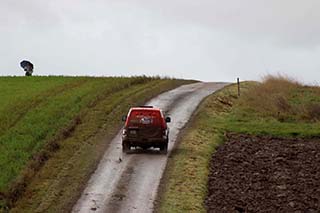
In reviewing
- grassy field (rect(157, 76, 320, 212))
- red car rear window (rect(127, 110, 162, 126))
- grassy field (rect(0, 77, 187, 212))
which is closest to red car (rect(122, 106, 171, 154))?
red car rear window (rect(127, 110, 162, 126))

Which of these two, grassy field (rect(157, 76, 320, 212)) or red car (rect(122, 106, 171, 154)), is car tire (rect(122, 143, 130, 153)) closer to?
red car (rect(122, 106, 171, 154))

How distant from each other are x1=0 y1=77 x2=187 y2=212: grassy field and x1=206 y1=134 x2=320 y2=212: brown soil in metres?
5.40

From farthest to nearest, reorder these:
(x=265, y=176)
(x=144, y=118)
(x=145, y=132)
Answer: (x=144, y=118), (x=145, y=132), (x=265, y=176)

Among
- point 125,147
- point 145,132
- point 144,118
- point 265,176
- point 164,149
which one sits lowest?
point 265,176

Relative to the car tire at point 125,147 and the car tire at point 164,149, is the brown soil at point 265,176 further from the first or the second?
the car tire at point 125,147

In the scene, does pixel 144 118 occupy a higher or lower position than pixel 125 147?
Answer: higher

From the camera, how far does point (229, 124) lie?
43219mm

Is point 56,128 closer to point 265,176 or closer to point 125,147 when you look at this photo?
point 125,147

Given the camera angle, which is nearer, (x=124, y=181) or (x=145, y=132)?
(x=124, y=181)

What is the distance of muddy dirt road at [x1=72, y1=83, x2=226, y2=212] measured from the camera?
27.8m

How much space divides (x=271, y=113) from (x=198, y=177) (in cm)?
1715

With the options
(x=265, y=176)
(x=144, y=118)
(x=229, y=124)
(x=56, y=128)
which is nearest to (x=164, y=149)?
(x=144, y=118)

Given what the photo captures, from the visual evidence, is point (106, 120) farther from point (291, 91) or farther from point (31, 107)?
point (291, 91)

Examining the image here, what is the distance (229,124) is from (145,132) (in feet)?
29.2
